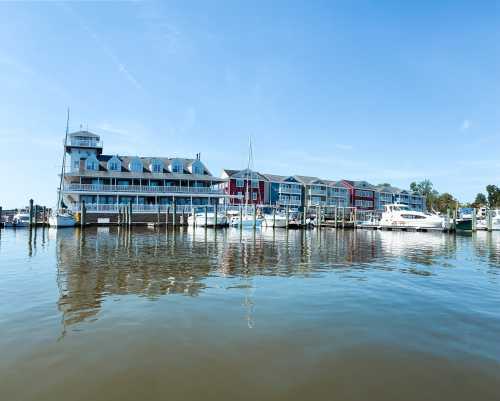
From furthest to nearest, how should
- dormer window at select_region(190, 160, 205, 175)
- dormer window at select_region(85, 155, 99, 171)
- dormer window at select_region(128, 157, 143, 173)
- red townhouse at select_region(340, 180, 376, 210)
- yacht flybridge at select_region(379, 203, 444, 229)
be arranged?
1. red townhouse at select_region(340, 180, 376, 210)
2. dormer window at select_region(190, 160, 205, 175)
3. dormer window at select_region(128, 157, 143, 173)
4. dormer window at select_region(85, 155, 99, 171)
5. yacht flybridge at select_region(379, 203, 444, 229)

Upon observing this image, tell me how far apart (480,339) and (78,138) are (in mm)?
64856

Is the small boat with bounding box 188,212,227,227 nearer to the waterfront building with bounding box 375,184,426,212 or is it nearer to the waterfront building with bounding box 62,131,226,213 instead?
the waterfront building with bounding box 62,131,226,213

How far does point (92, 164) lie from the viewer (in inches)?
2298

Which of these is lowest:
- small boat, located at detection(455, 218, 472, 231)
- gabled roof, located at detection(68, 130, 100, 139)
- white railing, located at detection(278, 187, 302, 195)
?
small boat, located at detection(455, 218, 472, 231)

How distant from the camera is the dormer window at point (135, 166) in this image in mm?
60469

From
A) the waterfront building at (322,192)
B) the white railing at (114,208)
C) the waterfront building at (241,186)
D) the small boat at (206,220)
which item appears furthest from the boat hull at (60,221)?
the waterfront building at (322,192)

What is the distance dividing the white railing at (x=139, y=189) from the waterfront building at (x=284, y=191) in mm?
30311

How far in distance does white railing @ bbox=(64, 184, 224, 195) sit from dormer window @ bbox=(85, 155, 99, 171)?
4159 mm

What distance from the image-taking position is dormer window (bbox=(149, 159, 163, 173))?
6172 centimetres

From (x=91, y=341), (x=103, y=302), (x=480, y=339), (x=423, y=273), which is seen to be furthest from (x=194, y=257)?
(x=480, y=339)

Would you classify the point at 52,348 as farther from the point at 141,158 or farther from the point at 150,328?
the point at 141,158

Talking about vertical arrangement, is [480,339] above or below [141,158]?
below

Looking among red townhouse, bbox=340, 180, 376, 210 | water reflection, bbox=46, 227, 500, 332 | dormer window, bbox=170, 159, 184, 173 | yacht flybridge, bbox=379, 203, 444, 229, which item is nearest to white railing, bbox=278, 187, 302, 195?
red townhouse, bbox=340, 180, 376, 210

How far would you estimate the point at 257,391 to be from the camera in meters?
5.00
